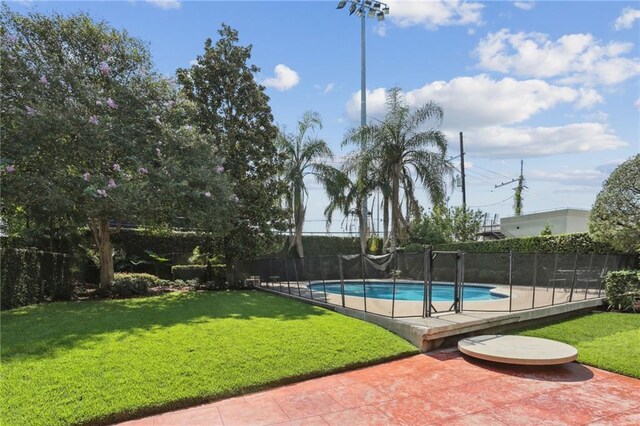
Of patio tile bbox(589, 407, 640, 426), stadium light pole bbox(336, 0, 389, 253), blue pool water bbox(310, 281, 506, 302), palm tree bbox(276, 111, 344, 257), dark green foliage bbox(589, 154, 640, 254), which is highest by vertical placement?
stadium light pole bbox(336, 0, 389, 253)

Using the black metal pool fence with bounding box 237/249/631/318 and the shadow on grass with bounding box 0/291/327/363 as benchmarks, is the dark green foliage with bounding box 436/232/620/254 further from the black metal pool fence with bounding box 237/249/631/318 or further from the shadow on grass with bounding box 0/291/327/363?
the shadow on grass with bounding box 0/291/327/363

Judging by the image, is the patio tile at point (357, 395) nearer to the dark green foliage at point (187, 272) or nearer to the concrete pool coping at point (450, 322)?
the concrete pool coping at point (450, 322)

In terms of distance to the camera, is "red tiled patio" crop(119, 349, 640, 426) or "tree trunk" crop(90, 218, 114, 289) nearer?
"red tiled patio" crop(119, 349, 640, 426)

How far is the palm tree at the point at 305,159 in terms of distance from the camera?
1694 centimetres

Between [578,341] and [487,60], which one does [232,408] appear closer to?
[578,341]

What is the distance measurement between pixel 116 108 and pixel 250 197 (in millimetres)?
5070

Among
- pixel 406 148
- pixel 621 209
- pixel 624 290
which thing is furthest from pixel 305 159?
pixel 624 290

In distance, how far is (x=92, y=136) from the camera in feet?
29.5

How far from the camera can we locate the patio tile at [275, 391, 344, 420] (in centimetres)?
388

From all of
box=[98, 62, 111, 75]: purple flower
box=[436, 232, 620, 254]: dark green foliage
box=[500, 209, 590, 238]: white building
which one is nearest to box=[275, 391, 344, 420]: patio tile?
box=[98, 62, 111, 75]: purple flower

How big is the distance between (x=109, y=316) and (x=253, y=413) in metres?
4.92

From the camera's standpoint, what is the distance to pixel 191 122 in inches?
497

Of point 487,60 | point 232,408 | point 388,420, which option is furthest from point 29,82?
point 487,60

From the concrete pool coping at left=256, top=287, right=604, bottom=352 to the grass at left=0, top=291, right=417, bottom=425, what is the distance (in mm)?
228
